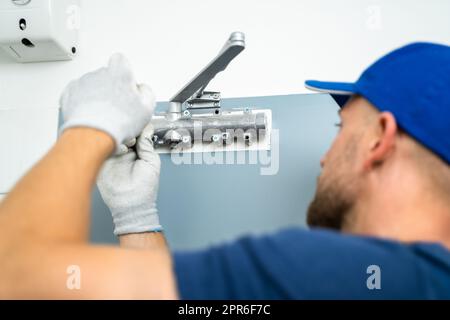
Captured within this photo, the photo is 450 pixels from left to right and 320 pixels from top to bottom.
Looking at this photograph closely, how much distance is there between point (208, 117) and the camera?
3.24 feet

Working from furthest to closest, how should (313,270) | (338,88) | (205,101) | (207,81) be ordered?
(205,101)
(207,81)
(338,88)
(313,270)

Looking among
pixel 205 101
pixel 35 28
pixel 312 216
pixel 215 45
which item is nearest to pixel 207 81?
pixel 205 101

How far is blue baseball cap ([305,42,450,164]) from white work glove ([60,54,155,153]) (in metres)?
0.36

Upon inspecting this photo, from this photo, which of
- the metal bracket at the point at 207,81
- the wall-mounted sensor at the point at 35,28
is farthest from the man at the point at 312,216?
the wall-mounted sensor at the point at 35,28

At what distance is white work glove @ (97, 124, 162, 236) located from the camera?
921 millimetres

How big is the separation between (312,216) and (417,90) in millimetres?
242

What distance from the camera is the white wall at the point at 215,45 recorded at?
1.04m

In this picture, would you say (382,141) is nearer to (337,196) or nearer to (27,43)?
(337,196)

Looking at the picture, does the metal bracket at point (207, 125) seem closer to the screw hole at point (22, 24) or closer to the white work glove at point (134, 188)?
the white work glove at point (134, 188)

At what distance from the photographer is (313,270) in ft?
1.62

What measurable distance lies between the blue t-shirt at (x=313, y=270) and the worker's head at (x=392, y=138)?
133 millimetres

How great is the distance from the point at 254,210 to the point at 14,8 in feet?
2.40
